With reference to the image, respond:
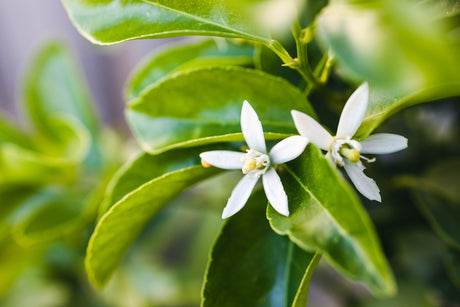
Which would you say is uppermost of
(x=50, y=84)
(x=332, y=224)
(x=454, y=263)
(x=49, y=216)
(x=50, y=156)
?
(x=50, y=84)

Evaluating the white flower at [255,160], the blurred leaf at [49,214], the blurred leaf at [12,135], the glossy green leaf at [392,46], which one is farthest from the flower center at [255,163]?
the blurred leaf at [12,135]

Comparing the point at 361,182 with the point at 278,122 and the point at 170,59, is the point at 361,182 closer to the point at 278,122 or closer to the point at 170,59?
the point at 278,122

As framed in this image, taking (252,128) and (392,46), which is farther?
(252,128)

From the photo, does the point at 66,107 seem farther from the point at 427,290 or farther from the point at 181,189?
the point at 427,290

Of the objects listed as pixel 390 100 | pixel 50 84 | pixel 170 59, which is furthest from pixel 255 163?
pixel 50 84

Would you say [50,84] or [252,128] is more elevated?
[50,84]

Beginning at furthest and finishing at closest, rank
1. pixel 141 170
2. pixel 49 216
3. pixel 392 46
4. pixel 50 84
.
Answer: pixel 50 84 < pixel 49 216 < pixel 141 170 < pixel 392 46

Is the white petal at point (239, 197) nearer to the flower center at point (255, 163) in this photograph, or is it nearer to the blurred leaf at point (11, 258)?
the flower center at point (255, 163)
